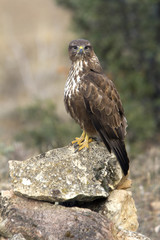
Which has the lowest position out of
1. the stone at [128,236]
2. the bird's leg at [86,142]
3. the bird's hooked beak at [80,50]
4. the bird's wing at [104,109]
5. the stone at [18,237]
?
the stone at [128,236]

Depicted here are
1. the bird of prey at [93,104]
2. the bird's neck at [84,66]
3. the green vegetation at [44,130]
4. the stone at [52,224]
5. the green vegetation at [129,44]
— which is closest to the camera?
the stone at [52,224]

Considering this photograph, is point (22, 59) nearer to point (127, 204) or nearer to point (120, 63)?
point (120, 63)

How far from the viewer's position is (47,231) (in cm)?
441

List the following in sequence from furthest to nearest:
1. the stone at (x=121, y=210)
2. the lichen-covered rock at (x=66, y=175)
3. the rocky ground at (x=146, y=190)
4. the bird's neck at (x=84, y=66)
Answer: the rocky ground at (x=146, y=190), the bird's neck at (x=84, y=66), the stone at (x=121, y=210), the lichen-covered rock at (x=66, y=175)

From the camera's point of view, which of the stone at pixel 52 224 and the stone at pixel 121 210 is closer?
the stone at pixel 52 224

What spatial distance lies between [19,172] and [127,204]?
1.41 m

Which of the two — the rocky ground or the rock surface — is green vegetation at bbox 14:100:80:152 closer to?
the rocky ground

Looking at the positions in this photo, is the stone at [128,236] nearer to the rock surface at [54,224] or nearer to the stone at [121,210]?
the rock surface at [54,224]

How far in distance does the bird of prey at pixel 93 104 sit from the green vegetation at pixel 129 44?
8374 millimetres

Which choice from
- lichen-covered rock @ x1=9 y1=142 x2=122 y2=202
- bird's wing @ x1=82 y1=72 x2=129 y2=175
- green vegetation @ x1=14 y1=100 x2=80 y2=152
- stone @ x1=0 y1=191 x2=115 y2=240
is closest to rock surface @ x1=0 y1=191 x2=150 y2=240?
stone @ x1=0 y1=191 x2=115 y2=240

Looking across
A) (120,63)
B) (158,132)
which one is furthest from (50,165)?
(158,132)

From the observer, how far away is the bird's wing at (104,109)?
18.4 ft

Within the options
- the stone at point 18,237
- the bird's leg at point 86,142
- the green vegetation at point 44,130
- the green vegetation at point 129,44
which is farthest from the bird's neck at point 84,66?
the green vegetation at point 129,44

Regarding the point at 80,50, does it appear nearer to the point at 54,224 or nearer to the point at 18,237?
the point at 54,224
